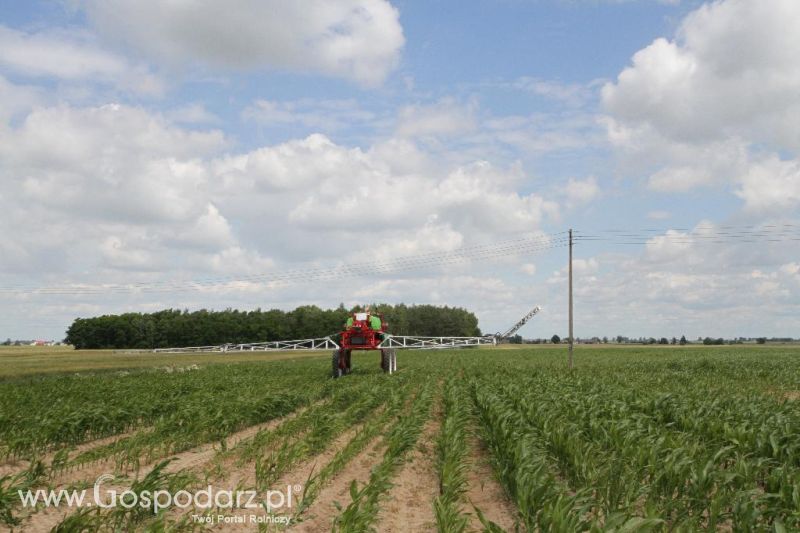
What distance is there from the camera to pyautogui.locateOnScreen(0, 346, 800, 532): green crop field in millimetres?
7066

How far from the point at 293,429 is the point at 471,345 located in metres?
90.0

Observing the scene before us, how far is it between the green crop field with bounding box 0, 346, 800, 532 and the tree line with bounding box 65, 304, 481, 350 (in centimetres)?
9185

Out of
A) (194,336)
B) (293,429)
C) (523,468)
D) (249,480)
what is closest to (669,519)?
(523,468)

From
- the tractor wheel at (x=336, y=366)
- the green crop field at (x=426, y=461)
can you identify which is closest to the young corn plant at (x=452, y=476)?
the green crop field at (x=426, y=461)

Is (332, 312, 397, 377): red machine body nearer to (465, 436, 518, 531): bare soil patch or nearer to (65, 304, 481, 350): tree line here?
(465, 436, 518, 531): bare soil patch

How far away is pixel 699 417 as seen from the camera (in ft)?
43.9

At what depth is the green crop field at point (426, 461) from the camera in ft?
23.2

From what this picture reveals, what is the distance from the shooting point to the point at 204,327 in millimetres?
→ 112312

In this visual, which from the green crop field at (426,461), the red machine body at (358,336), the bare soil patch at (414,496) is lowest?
the bare soil patch at (414,496)

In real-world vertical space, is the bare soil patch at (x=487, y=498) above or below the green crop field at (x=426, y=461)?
below

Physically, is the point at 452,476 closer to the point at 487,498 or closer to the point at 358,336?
the point at 487,498

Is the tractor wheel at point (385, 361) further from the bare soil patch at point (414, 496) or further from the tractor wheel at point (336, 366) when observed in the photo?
the bare soil patch at point (414, 496)

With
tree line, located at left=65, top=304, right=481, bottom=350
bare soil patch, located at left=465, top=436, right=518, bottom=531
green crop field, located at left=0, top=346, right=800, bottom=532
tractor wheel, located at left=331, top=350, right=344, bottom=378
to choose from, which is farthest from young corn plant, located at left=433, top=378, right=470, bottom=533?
tree line, located at left=65, top=304, right=481, bottom=350

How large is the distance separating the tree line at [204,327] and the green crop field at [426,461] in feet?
301
